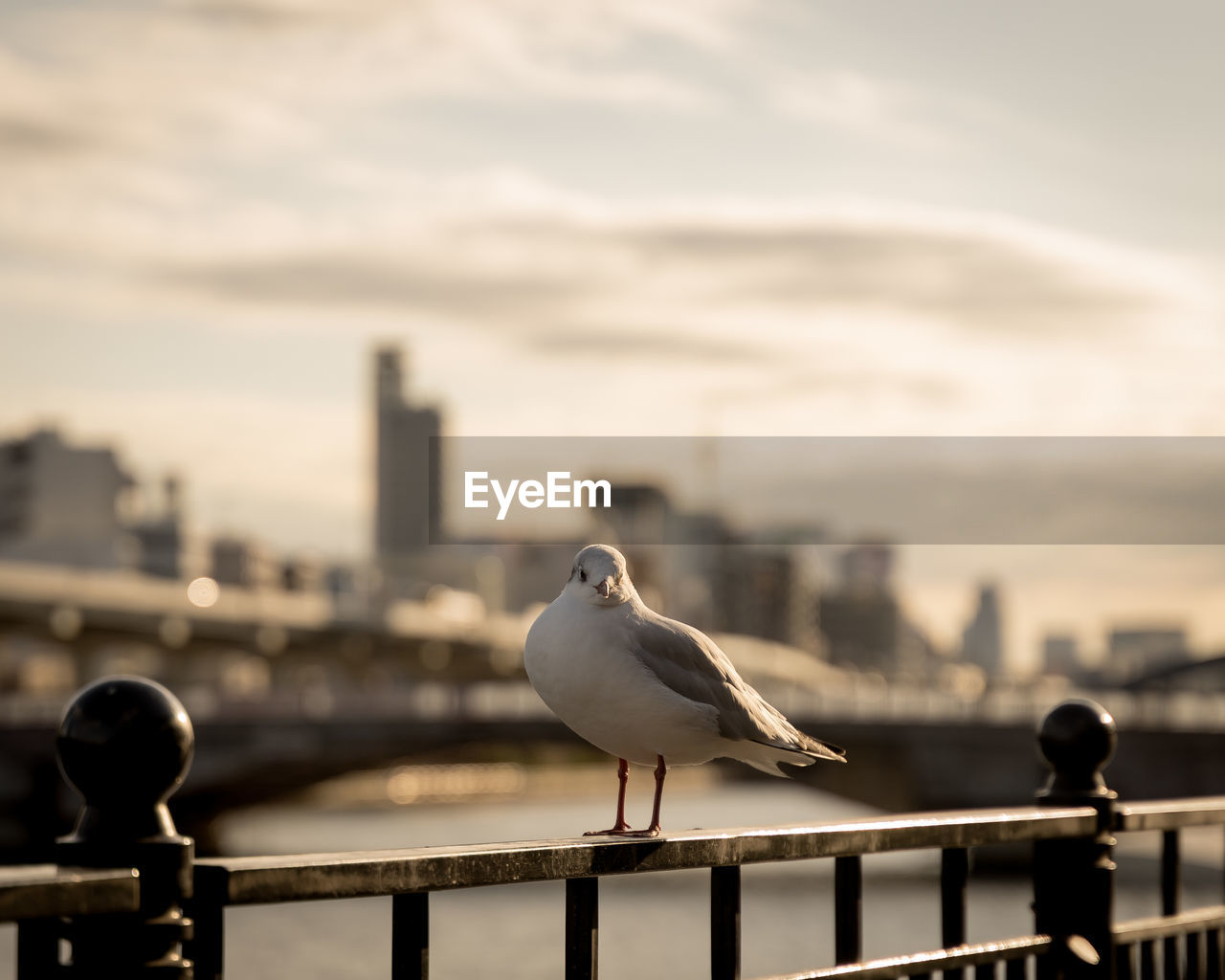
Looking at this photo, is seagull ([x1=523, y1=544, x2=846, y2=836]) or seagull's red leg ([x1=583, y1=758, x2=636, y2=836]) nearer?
seagull ([x1=523, y1=544, x2=846, y2=836])

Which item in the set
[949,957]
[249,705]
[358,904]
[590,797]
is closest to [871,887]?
[358,904]

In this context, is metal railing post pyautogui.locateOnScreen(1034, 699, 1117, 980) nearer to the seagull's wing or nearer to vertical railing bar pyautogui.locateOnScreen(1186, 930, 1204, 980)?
vertical railing bar pyautogui.locateOnScreen(1186, 930, 1204, 980)

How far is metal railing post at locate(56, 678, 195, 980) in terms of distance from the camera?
2588 millimetres

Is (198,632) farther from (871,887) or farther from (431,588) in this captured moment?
(431,588)

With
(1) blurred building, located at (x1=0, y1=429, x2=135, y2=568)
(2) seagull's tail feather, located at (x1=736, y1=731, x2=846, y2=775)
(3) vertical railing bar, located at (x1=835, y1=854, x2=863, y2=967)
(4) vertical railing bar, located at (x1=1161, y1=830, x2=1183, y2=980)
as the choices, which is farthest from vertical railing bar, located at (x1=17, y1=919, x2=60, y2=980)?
(1) blurred building, located at (x1=0, y1=429, x2=135, y2=568)

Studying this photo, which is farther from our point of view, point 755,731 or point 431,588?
point 431,588

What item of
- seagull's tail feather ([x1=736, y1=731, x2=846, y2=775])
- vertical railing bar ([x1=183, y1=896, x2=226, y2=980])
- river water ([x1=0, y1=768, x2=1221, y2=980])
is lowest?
river water ([x1=0, y1=768, x2=1221, y2=980])

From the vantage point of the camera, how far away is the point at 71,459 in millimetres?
130750

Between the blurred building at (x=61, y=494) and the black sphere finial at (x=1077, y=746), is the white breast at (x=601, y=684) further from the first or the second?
the blurred building at (x=61, y=494)

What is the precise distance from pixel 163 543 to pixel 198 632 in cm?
6713

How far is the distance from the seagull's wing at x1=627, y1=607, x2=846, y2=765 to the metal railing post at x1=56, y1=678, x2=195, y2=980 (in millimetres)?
1100

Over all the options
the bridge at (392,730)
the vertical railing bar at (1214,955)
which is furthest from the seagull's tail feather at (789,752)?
the bridge at (392,730)

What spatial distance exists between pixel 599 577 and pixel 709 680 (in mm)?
358

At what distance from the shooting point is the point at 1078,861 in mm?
5176
